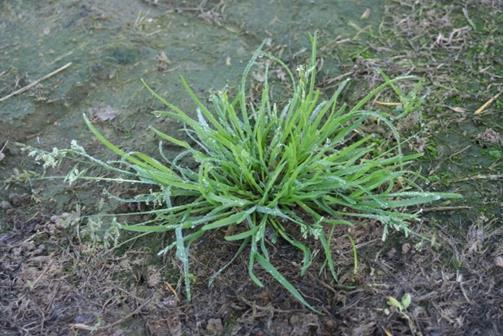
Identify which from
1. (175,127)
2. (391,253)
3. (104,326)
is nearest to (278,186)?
(391,253)

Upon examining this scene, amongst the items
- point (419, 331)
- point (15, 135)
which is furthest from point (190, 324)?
point (15, 135)

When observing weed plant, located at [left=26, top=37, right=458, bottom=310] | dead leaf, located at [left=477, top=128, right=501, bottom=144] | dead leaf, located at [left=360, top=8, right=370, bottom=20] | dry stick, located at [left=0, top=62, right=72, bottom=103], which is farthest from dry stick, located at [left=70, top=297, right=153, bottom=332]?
dead leaf, located at [left=360, top=8, right=370, bottom=20]

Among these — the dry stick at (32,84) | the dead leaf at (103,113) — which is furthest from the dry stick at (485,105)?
the dry stick at (32,84)

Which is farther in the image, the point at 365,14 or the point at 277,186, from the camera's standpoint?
the point at 365,14

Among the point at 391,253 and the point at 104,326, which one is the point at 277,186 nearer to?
the point at 391,253

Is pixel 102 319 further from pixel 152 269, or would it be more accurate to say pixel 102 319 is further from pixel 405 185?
pixel 405 185

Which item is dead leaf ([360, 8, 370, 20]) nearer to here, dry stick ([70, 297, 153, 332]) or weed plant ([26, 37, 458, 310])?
weed plant ([26, 37, 458, 310])

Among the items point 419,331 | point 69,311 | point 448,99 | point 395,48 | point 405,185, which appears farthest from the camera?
point 395,48

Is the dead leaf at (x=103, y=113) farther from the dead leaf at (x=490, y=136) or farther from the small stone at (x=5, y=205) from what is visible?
the dead leaf at (x=490, y=136)
